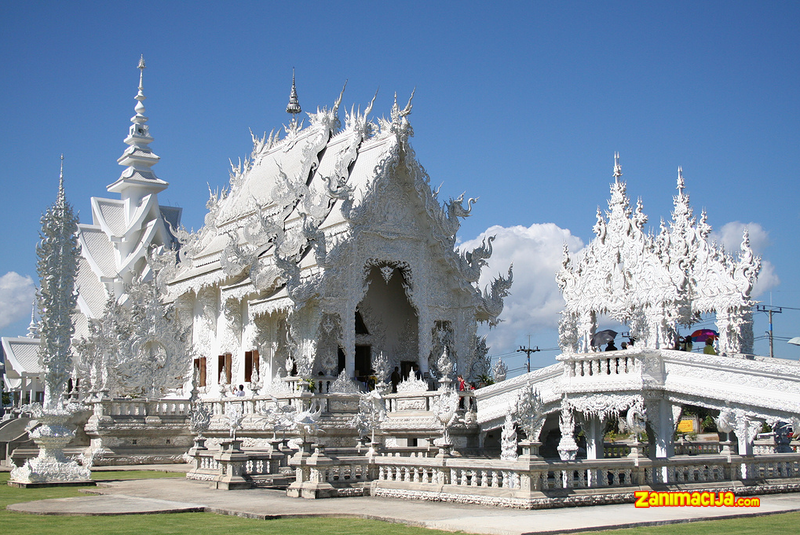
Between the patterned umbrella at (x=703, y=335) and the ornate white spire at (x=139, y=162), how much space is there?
78.5 ft

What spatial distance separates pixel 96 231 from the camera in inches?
1543

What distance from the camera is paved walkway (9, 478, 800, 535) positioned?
990 cm

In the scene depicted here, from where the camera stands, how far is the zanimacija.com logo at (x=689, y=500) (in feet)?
39.9

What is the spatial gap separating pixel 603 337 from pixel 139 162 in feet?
80.2

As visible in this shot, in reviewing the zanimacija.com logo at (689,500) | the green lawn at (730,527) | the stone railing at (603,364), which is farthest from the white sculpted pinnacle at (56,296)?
the green lawn at (730,527)

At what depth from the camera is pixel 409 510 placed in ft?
38.4

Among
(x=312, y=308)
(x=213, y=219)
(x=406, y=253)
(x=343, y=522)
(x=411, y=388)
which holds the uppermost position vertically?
(x=213, y=219)

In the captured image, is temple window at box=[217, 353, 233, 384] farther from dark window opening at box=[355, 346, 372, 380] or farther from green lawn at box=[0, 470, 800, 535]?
green lawn at box=[0, 470, 800, 535]

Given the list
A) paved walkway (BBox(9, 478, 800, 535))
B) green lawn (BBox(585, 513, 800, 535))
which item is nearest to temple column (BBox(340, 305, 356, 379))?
paved walkway (BBox(9, 478, 800, 535))

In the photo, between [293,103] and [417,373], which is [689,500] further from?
[293,103]

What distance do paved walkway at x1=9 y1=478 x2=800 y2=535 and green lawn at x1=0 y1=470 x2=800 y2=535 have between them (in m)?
0.27

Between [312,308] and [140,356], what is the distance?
247 inches

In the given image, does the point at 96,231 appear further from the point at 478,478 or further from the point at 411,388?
the point at 478,478

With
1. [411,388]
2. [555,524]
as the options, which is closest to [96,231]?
[411,388]
